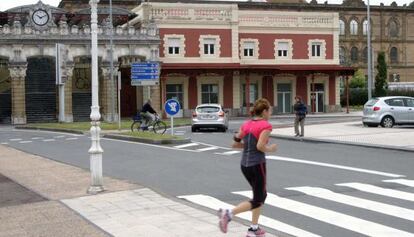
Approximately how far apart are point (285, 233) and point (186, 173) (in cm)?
681

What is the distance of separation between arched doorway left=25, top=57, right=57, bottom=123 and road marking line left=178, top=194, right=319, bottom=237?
144 feet

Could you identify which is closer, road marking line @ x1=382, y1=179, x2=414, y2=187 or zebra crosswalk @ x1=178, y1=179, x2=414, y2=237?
zebra crosswalk @ x1=178, y1=179, x2=414, y2=237

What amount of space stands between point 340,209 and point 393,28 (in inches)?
3820

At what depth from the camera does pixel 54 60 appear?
53375mm

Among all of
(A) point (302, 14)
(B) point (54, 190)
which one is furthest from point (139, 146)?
(A) point (302, 14)

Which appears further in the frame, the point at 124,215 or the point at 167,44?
the point at 167,44

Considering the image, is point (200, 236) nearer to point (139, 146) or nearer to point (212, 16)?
point (139, 146)

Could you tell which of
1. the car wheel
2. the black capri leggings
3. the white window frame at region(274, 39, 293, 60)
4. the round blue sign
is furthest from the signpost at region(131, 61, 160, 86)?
the white window frame at region(274, 39, 293, 60)

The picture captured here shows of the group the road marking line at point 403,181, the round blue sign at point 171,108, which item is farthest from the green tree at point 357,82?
the road marking line at point 403,181

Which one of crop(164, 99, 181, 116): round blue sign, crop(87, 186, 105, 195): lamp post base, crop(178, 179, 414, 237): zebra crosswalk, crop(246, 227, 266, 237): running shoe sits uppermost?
crop(164, 99, 181, 116): round blue sign

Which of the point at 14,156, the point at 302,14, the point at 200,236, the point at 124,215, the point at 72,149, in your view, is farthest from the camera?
the point at 302,14

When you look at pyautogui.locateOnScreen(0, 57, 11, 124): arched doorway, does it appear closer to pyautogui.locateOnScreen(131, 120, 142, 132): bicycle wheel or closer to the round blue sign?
pyautogui.locateOnScreen(131, 120, 142, 132): bicycle wheel

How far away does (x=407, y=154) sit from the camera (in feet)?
61.5

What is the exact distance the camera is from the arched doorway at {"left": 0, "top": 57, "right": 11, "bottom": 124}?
173 feet
